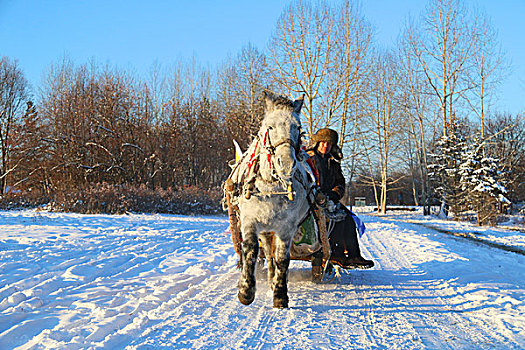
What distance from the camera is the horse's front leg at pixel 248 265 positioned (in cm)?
436

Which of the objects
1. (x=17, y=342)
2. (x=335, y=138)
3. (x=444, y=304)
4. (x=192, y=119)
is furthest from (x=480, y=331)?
(x=192, y=119)

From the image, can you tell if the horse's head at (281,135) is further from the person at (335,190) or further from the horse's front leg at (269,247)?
the person at (335,190)

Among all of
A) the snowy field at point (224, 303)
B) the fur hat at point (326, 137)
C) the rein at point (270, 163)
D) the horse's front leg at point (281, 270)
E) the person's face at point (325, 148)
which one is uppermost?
the fur hat at point (326, 137)

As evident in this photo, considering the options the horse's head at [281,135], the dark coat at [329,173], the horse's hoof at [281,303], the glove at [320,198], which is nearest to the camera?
the horse's head at [281,135]

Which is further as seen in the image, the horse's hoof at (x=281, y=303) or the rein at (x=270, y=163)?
the horse's hoof at (x=281, y=303)

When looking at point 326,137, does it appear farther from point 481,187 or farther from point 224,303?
point 481,187

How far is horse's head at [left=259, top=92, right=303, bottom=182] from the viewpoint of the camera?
4078 mm

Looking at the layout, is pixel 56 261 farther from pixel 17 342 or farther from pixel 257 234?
pixel 257 234

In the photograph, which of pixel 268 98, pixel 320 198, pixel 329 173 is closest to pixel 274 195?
pixel 320 198

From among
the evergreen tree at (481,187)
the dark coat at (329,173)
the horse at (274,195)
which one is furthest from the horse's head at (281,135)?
the evergreen tree at (481,187)

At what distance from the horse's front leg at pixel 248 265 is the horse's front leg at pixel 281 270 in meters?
0.29

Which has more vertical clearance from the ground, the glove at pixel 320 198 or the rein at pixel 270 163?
the rein at pixel 270 163

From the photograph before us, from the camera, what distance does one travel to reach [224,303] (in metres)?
5.00

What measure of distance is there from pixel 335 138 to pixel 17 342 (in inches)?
199
